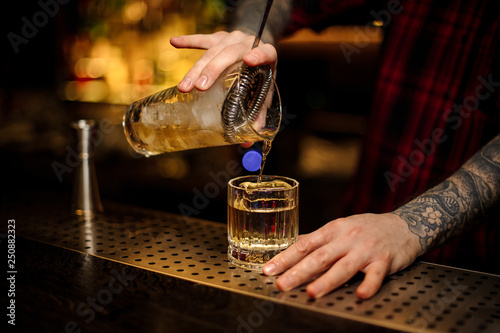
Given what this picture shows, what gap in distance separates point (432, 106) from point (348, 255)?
3.28ft

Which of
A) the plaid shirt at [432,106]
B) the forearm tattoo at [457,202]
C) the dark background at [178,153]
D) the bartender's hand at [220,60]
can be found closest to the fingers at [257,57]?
the bartender's hand at [220,60]

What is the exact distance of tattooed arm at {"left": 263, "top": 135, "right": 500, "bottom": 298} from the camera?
1067 millimetres

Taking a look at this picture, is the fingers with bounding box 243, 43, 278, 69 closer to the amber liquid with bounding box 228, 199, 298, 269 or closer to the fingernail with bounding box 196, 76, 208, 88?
the fingernail with bounding box 196, 76, 208, 88

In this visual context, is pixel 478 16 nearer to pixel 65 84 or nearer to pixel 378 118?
pixel 378 118

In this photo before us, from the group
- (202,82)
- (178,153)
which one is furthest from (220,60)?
(178,153)

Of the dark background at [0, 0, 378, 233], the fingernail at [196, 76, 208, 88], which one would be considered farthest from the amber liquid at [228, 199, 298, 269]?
the dark background at [0, 0, 378, 233]

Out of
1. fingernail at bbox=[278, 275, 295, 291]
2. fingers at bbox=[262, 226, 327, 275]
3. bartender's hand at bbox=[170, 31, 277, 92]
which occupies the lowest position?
fingernail at bbox=[278, 275, 295, 291]

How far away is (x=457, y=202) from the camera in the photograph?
1.36 meters

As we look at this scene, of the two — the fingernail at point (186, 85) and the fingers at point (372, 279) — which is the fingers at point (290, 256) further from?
the fingernail at point (186, 85)

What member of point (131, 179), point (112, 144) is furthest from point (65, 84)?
point (131, 179)

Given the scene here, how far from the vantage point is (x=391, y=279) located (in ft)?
3.74

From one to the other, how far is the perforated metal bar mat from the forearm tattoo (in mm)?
103

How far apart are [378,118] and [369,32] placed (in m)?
1.12

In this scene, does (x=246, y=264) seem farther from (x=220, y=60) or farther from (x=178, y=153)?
(x=178, y=153)
